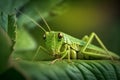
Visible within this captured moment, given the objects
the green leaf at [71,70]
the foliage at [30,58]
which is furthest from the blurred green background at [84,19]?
the green leaf at [71,70]

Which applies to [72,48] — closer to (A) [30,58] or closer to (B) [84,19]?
(B) [84,19]

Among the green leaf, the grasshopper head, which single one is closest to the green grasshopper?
the grasshopper head

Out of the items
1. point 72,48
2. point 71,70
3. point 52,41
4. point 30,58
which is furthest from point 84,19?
point 71,70

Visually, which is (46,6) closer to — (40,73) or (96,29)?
(96,29)

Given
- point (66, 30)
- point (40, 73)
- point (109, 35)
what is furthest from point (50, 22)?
point (40, 73)

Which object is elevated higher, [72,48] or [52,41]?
[52,41]

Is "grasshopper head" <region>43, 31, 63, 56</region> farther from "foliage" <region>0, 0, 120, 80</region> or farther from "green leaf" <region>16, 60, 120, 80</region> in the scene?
"green leaf" <region>16, 60, 120, 80</region>
